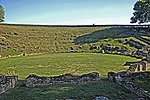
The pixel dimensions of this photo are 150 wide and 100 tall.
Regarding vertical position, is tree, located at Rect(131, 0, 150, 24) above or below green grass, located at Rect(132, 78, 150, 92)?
above

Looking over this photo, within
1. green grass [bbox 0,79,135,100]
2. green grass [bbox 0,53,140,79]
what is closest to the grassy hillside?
green grass [bbox 0,53,140,79]

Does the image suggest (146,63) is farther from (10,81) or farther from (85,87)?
(10,81)

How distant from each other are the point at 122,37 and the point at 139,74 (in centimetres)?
4777

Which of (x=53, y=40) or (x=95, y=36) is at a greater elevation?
(x=95, y=36)

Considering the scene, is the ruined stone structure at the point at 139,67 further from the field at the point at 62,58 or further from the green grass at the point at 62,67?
the green grass at the point at 62,67

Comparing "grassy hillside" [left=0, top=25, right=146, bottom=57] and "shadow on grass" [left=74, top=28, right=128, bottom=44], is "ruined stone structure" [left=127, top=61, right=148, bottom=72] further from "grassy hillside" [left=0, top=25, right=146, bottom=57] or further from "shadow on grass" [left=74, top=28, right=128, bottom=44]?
"shadow on grass" [left=74, top=28, right=128, bottom=44]

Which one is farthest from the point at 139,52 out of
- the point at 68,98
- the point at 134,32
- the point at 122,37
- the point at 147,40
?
the point at 68,98

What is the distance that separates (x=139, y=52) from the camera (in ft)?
171

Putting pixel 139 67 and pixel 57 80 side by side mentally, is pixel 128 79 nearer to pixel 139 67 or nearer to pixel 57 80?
pixel 57 80

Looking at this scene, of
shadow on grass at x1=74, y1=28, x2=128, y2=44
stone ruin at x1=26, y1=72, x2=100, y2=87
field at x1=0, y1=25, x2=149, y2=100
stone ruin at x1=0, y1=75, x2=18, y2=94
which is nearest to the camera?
field at x1=0, y1=25, x2=149, y2=100

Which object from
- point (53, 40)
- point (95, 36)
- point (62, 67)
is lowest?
point (62, 67)

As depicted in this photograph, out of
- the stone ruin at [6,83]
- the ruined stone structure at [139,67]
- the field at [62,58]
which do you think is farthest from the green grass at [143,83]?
the stone ruin at [6,83]

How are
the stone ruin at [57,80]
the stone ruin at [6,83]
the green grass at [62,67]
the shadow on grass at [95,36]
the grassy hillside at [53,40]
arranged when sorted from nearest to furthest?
the stone ruin at [6,83], the stone ruin at [57,80], the green grass at [62,67], the grassy hillside at [53,40], the shadow on grass at [95,36]

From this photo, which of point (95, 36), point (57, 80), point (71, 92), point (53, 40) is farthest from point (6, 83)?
point (95, 36)
